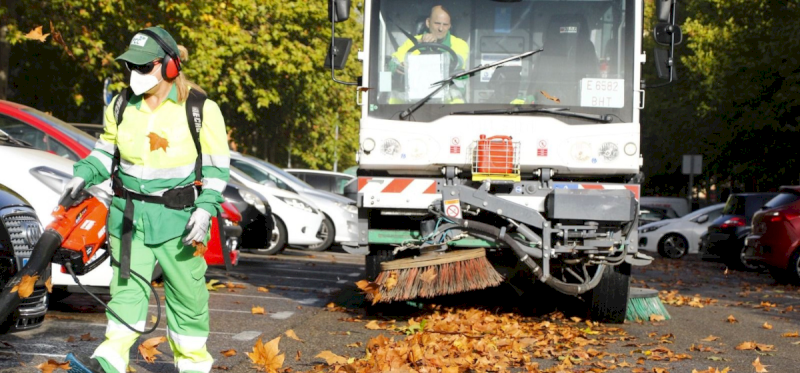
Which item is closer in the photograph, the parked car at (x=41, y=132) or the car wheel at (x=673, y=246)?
the parked car at (x=41, y=132)

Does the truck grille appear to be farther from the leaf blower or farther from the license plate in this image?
the license plate

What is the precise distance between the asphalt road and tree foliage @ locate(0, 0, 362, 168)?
18.2 feet

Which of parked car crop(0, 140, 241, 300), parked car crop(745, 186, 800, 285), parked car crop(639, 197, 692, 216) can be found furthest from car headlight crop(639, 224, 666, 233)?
parked car crop(0, 140, 241, 300)

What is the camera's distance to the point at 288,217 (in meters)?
17.8

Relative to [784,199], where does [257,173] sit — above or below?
above

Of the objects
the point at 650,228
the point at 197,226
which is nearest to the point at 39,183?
the point at 197,226

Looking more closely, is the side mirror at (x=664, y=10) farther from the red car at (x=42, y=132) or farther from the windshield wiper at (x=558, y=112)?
the red car at (x=42, y=132)

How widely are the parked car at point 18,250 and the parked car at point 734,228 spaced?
55.0 feet

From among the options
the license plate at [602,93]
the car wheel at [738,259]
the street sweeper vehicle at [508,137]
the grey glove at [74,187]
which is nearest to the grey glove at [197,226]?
the grey glove at [74,187]

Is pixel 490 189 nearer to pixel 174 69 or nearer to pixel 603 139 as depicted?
pixel 603 139

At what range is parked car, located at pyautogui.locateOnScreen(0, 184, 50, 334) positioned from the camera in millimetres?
6974

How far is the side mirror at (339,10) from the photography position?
9906 millimetres

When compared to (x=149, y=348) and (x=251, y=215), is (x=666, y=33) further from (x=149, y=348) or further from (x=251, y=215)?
(x=251, y=215)

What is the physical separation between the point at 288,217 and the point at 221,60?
37.3ft
